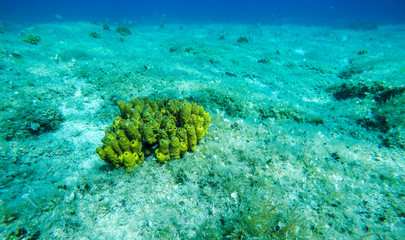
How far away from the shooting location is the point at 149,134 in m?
3.51

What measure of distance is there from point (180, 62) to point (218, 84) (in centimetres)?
368

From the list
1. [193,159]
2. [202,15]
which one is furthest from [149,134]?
[202,15]

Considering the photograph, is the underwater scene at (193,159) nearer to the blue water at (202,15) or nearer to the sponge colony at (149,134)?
the sponge colony at (149,134)

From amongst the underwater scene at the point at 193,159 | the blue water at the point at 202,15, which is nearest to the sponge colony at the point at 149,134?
the underwater scene at the point at 193,159

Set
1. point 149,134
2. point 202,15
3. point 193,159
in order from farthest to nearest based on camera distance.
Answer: point 202,15
point 193,159
point 149,134

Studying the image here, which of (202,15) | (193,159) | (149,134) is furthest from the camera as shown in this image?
(202,15)

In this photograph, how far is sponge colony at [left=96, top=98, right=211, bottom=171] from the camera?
3221mm

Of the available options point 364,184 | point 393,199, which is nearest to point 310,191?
point 364,184

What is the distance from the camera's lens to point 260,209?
112 inches

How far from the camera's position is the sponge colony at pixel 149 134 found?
127 inches

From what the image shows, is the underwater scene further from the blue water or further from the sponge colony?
the blue water

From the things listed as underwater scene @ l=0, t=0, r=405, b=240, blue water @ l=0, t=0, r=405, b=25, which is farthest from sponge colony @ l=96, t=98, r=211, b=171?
blue water @ l=0, t=0, r=405, b=25

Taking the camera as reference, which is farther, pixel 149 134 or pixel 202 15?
pixel 202 15

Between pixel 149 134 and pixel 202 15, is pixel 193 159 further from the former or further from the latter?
pixel 202 15
